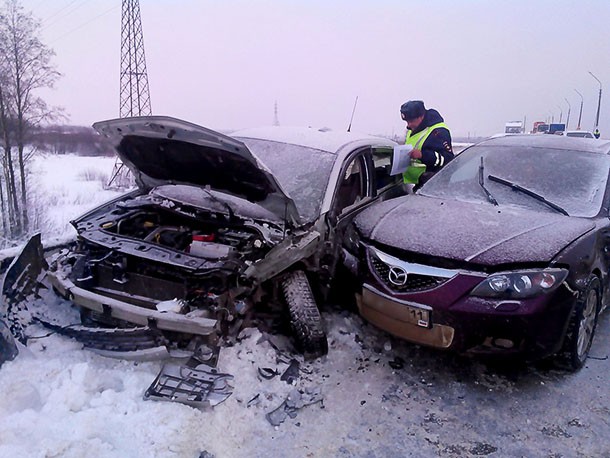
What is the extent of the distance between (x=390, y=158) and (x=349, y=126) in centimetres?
64

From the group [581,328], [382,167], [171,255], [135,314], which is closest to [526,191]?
[581,328]

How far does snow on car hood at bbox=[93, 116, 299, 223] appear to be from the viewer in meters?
3.14

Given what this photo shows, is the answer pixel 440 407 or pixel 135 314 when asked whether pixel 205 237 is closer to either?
pixel 135 314

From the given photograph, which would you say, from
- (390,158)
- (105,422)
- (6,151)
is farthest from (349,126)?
(6,151)

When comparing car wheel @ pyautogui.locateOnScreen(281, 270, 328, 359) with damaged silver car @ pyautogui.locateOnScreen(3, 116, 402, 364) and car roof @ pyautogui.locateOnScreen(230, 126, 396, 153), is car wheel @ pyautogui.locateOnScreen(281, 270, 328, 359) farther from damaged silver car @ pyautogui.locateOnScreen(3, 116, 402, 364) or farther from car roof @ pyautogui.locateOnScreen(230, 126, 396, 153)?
car roof @ pyautogui.locateOnScreen(230, 126, 396, 153)

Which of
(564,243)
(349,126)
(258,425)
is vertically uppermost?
(349,126)

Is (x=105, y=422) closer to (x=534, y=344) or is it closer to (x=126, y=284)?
(x=126, y=284)

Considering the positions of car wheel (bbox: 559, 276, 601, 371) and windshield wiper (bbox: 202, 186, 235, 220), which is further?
windshield wiper (bbox: 202, 186, 235, 220)

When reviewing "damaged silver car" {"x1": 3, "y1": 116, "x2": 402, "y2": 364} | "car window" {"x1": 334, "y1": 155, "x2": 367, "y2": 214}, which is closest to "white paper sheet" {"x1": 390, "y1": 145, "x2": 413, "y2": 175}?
"car window" {"x1": 334, "y1": 155, "x2": 367, "y2": 214}

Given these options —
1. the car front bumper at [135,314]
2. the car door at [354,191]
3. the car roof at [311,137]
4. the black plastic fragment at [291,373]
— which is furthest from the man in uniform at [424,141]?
the car front bumper at [135,314]

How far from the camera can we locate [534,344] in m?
2.92

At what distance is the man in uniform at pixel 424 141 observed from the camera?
5230 mm

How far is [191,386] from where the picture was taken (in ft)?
8.82

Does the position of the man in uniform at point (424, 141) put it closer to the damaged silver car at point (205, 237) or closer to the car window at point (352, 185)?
the car window at point (352, 185)
